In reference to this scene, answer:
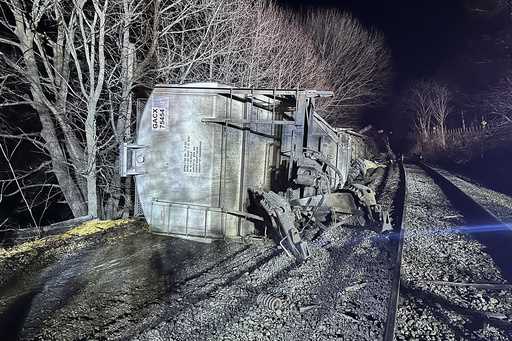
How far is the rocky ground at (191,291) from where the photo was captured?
3404 millimetres

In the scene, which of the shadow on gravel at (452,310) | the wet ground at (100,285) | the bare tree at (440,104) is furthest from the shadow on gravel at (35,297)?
the bare tree at (440,104)

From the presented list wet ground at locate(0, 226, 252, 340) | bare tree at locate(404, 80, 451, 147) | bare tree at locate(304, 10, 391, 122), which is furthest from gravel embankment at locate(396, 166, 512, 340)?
bare tree at locate(404, 80, 451, 147)

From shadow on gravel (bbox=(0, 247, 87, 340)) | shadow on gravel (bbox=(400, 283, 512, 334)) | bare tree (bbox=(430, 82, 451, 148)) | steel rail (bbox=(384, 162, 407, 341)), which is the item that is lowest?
shadow on gravel (bbox=(0, 247, 87, 340))

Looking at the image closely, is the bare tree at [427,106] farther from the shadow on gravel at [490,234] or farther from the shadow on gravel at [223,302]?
the shadow on gravel at [223,302]

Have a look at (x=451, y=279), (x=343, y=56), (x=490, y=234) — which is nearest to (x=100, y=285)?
(x=451, y=279)

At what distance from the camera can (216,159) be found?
20.0ft

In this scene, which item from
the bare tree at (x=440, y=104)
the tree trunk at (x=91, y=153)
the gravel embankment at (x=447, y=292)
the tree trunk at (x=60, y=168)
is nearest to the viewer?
the gravel embankment at (x=447, y=292)

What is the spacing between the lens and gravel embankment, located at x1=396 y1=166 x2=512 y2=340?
3613 mm

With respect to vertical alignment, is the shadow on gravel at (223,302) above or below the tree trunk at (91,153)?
below

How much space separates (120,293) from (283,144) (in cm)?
375

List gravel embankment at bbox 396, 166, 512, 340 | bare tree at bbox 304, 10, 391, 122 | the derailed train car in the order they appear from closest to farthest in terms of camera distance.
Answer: gravel embankment at bbox 396, 166, 512, 340, the derailed train car, bare tree at bbox 304, 10, 391, 122

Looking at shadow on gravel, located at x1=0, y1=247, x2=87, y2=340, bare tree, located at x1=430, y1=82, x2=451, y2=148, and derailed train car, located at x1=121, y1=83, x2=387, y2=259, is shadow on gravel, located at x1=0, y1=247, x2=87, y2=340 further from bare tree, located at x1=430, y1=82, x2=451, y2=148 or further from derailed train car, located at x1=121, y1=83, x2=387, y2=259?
bare tree, located at x1=430, y1=82, x2=451, y2=148

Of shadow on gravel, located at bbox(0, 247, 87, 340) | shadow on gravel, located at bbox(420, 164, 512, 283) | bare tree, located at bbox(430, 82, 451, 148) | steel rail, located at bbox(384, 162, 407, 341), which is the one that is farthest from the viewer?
bare tree, located at bbox(430, 82, 451, 148)

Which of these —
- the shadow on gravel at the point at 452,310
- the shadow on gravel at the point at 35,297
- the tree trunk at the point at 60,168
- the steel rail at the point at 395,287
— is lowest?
the shadow on gravel at the point at 35,297
